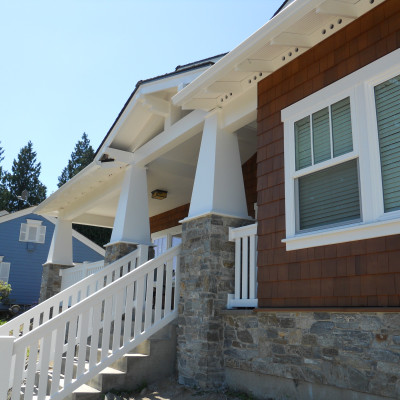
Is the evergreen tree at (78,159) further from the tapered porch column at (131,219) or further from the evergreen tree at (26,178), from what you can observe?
the tapered porch column at (131,219)

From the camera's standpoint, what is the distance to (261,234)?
Answer: 16.6 ft

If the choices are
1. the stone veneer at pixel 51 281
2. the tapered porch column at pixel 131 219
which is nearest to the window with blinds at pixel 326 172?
the tapered porch column at pixel 131 219

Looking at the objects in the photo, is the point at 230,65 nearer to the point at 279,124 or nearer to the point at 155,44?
the point at 279,124

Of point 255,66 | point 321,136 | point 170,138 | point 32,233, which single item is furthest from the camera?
point 32,233

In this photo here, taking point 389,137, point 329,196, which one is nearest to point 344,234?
point 329,196

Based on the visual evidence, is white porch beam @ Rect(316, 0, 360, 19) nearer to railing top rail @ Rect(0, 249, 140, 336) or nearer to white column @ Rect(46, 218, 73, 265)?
railing top rail @ Rect(0, 249, 140, 336)

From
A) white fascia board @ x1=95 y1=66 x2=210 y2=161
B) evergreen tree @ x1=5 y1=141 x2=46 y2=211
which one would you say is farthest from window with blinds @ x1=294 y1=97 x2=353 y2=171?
evergreen tree @ x1=5 y1=141 x2=46 y2=211

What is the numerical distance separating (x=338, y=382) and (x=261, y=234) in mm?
1807

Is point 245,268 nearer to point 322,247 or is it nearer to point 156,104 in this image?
point 322,247

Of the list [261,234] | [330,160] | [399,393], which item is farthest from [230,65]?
[399,393]

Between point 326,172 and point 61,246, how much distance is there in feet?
30.1

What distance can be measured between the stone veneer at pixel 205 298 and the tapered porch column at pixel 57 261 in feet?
21.7

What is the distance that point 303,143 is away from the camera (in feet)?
15.6

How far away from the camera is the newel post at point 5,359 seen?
165 inches
